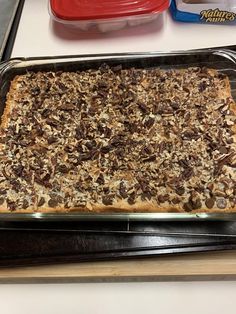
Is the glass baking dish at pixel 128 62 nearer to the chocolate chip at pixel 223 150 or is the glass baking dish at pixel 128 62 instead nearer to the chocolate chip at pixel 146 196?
the chocolate chip at pixel 223 150

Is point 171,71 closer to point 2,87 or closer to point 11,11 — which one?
point 2,87

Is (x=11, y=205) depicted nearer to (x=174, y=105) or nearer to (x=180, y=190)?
(x=180, y=190)

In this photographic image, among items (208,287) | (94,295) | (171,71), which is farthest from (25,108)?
(208,287)

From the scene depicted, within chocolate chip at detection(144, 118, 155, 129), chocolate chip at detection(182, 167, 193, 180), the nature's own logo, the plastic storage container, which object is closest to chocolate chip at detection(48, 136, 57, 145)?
chocolate chip at detection(144, 118, 155, 129)

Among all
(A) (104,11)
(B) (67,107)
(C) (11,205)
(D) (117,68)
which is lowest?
(C) (11,205)

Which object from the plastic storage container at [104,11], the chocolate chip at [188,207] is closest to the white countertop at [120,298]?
the chocolate chip at [188,207]

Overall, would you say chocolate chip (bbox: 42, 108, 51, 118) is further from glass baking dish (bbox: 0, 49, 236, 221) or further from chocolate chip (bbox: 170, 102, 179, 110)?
chocolate chip (bbox: 170, 102, 179, 110)

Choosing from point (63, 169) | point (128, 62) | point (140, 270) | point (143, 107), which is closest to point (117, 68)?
point (128, 62)
